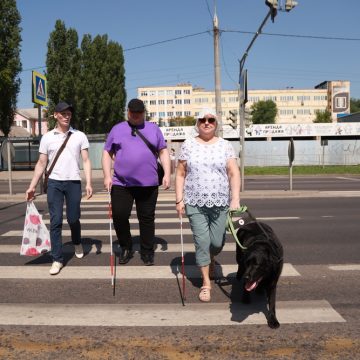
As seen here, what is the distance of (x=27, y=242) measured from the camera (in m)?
5.15

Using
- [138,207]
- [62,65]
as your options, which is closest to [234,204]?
[138,207]

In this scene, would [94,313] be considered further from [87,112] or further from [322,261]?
[87,112]

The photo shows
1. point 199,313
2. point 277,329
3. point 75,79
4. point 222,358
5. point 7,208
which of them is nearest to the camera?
point 222,358

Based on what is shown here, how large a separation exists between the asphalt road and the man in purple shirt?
0.74 m

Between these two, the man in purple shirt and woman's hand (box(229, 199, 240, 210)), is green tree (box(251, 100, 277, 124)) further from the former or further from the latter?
woman's hand (box(229, 199, 240, 210))

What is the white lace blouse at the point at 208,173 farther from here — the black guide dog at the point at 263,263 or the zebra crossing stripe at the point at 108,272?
the zebra crossing stripe at the point at 108,272

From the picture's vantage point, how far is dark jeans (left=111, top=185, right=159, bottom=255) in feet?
16.7

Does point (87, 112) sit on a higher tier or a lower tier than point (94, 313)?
higher

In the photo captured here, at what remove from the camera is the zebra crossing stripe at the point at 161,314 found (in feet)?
11.7

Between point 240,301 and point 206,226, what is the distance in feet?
2.52

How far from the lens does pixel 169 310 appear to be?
3.85 m

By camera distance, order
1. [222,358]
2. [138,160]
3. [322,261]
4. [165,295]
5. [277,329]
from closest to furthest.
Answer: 1. [222,358]
2. [277,329]
3. [165,295]
4. [138,160]
5. [322,261]

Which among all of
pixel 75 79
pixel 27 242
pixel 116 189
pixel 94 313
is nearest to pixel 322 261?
pixel 116 189

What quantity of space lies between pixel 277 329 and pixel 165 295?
4.12 ft
